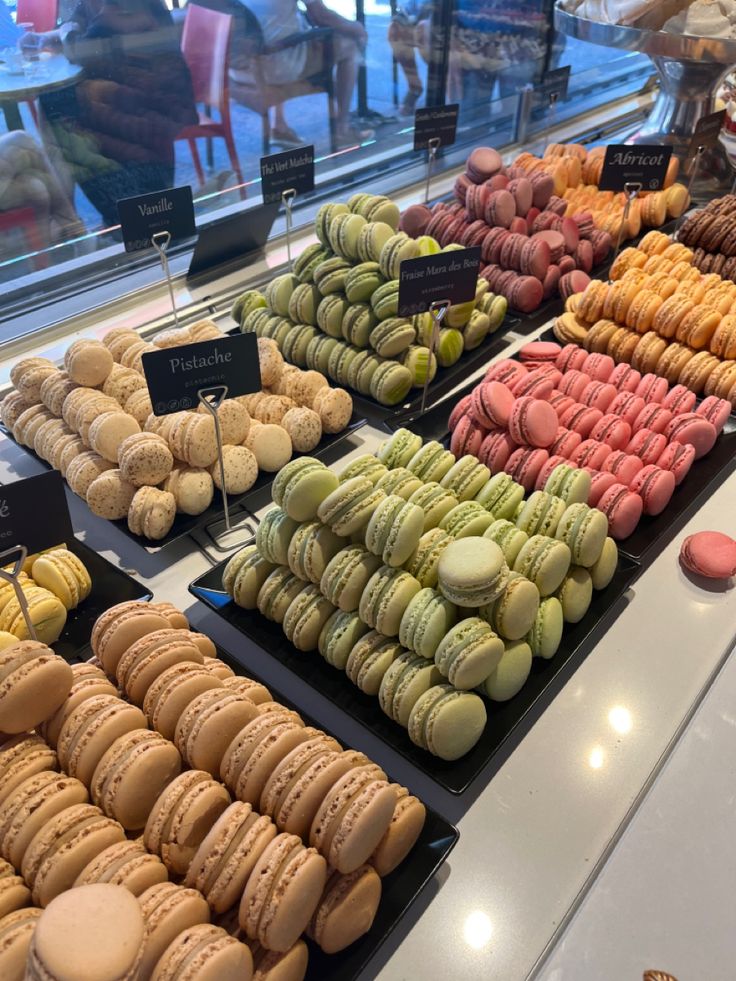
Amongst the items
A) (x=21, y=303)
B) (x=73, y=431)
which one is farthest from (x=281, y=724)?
(x=21, y=303)

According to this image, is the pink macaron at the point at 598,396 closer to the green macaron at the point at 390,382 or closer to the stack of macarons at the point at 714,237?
the green macaron at the point at 390,382

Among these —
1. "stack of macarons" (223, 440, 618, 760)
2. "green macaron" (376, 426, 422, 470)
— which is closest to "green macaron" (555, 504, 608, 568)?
"stack of macarons" (223, 440, 618, 760)

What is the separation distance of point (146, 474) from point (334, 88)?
3.21 m

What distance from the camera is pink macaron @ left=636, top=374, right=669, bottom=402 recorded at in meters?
1.79

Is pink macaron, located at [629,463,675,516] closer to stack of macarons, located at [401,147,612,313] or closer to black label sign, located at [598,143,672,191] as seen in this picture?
stack of macarons, located at [401,147,612,313]

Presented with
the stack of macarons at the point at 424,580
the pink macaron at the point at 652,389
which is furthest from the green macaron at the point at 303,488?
the pink macaron at the point at 652,389

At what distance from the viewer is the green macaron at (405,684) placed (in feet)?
3.79

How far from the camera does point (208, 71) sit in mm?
3342

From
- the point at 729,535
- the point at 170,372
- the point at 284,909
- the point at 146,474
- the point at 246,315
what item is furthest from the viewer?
the point at 246,315

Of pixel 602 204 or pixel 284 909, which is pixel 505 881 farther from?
pixel 602 204

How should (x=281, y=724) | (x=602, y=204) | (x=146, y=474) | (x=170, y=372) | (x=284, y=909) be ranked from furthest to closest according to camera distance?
1. (x=602, y=204)
2. (x=146, y=474)
3. (x=170, y=372)
4. (x=281, y=724)
5. (x=284, y=909)

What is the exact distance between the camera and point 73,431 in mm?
1709

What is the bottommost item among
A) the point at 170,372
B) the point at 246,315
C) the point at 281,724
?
the point at 246,315

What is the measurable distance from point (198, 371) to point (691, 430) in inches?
42.8
